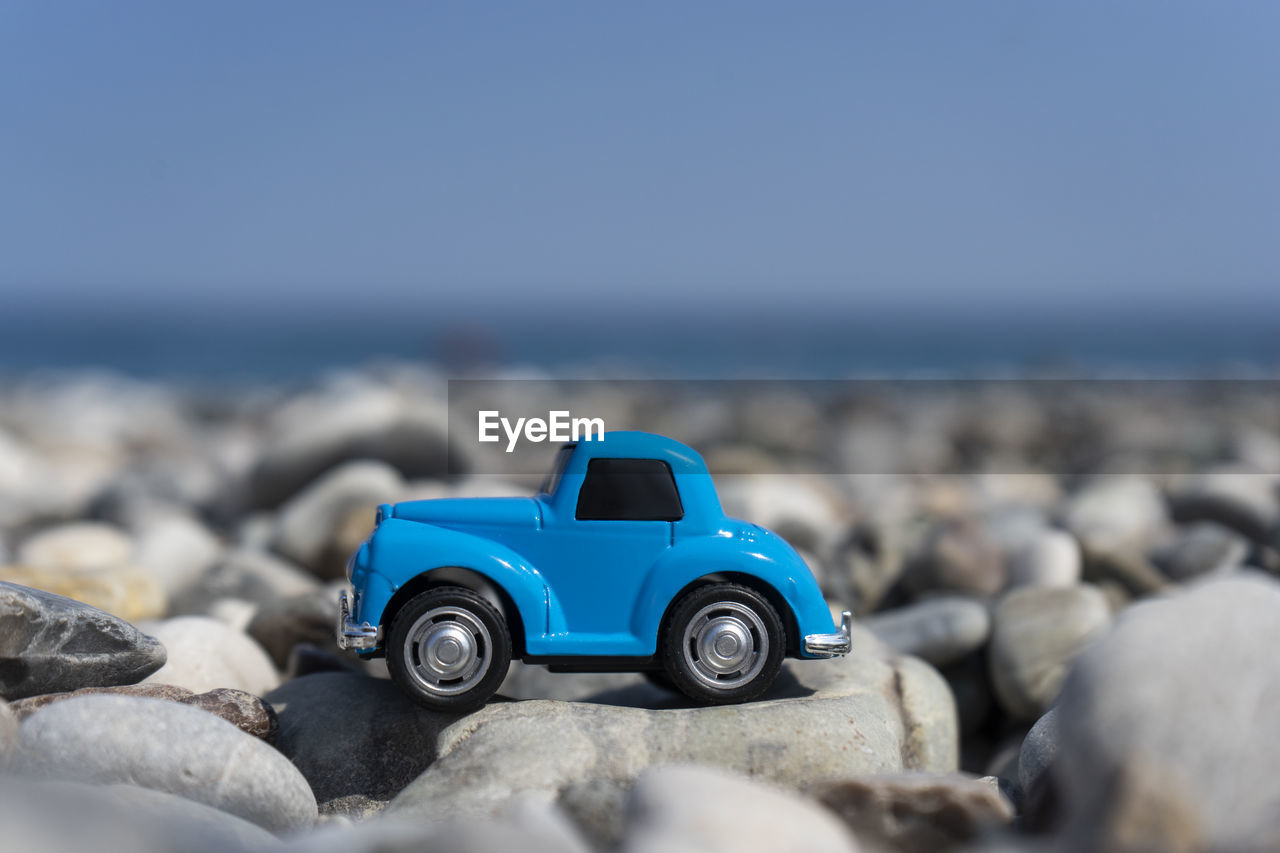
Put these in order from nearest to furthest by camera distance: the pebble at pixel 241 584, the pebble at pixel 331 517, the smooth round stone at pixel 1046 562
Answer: the pebble at pixel 241 584 < the smooth round stone at pixel 1046 562 < the pebble at pixel 331 517

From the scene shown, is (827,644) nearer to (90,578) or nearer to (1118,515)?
(90,578)

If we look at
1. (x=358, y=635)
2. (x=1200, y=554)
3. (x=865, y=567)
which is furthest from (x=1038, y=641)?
(x=358, y=635)

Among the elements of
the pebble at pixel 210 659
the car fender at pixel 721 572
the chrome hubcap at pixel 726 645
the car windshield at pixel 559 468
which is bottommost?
the pebble at pixel 210 659

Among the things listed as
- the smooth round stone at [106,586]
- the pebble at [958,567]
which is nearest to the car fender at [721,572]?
the smooth round stone at [106,586]

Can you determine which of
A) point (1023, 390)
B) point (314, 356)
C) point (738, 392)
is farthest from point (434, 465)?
point (314, 356)

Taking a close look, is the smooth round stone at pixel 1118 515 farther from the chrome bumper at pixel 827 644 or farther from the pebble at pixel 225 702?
the pebble at pixel 225 702

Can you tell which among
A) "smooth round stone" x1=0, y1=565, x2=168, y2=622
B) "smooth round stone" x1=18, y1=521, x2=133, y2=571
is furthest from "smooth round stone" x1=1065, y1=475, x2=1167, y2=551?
"smooth round stone" x1=18, y1=521, x2=133, y2=571

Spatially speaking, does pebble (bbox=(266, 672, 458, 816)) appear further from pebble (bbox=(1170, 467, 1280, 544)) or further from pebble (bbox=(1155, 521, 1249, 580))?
pebble (bbox=(1170, 467, 1280, 544))
